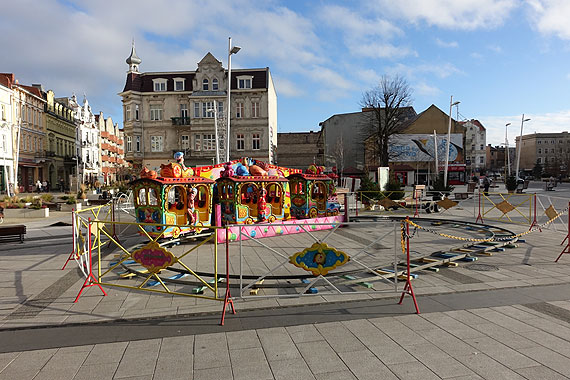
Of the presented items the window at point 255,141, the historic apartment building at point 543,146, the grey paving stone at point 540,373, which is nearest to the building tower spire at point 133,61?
the window at point 255,141

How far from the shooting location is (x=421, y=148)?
161 feet

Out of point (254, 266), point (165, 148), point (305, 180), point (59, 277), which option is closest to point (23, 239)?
point (59, 277)

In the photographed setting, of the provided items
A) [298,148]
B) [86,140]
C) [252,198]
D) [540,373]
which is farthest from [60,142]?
[540,373]

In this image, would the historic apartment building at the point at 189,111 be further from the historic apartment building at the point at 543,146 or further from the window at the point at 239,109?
the historic apartment building at the point at 543,146

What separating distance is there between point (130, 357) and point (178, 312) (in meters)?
1.47

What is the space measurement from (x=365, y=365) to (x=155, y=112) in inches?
1607

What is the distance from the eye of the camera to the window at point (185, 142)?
3981 cm

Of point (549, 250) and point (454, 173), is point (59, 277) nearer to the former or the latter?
point (549, 250)

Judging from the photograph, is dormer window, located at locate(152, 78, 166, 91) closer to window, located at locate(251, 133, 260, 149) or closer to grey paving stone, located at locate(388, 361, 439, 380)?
window, located at locate(251, 133, 260, 149)

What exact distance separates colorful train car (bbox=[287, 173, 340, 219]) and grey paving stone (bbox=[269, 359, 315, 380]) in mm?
10101

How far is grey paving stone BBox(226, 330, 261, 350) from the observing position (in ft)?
15.4

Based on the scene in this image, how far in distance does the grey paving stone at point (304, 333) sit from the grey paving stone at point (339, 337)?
0.26 feet

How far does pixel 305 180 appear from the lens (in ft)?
47.0

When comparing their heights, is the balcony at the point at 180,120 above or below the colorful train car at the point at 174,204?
above
